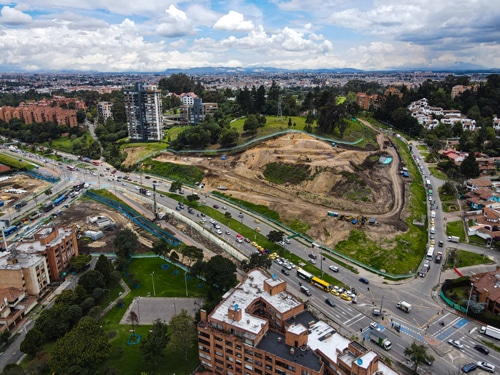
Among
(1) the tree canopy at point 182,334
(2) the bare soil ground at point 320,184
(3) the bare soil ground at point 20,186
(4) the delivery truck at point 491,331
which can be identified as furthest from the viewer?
(3) the bare soil ground at point 20,186

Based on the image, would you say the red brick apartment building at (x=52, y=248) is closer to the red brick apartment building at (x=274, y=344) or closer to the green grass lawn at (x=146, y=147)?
the red brick apartment building at (x=274, y=344)

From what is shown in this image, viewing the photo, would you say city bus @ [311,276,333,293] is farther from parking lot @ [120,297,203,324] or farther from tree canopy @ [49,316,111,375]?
tree canopy @ [49,316,111,375]

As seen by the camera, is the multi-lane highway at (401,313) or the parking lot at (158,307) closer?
the multi-lane highway at (401,313)

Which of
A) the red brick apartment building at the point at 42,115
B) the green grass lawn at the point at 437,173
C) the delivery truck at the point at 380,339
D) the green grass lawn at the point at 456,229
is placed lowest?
the delivery truck at the point at 380,339

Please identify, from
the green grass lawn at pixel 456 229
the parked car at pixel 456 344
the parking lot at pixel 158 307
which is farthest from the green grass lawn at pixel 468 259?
the parking lot at pixel 158 307

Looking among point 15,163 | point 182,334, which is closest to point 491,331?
point 182,334

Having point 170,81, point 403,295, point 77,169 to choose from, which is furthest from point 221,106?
point 403,295

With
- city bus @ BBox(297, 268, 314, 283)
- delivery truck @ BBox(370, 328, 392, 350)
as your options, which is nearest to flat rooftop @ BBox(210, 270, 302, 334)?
delivery truck @ BBox(370, 328, 392, 350)
